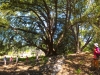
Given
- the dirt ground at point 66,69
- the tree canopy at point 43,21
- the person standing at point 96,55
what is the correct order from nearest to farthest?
1. the person standing at point 96,55
2. the dirt ground at point 66,69
3. the tree canopy at point 43,21

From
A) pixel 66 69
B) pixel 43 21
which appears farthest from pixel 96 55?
pixel 43 21

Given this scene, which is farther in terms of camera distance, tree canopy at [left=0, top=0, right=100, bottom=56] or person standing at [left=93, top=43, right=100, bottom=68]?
tree canopy at [left=0, top=0, right=100, bottom=56]

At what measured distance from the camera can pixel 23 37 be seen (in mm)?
21547

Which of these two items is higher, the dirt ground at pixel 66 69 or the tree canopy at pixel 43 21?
the tree canopy at pixel 43 21

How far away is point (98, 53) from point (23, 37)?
34.0 feet

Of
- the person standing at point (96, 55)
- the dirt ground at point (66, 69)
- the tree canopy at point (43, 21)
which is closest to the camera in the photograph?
the person standing at point (96, 55)

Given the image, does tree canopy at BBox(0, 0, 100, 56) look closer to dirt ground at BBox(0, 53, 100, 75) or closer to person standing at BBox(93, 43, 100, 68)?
dirt ground at BBox(0, 53, 100, 75)

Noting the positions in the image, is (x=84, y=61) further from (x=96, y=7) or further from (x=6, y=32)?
(x=6, y=32)

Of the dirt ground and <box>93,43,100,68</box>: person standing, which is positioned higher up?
<box>93,43,100,68</box>: person standing

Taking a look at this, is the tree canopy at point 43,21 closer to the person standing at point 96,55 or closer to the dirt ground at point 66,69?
the dirt ground at point 66,69

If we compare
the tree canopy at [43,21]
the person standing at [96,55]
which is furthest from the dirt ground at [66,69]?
the tree canopy at [43,21]

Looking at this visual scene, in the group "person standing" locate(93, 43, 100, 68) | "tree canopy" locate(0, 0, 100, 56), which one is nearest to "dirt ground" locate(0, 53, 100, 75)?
"person standing" locate(93, 43, 100, 68)

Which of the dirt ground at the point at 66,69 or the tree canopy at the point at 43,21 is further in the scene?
the tree canopy at the point at 43,21

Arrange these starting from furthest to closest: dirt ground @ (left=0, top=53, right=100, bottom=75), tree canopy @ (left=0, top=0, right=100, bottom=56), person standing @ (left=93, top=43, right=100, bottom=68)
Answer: tree canopy @ (left=0, top=0, right=100, bottom=56)
dirt ground @ (left=0, top=53, right=100, bottom=75)
person standing @ (left=93, top=43, right=100, bottom=68)
